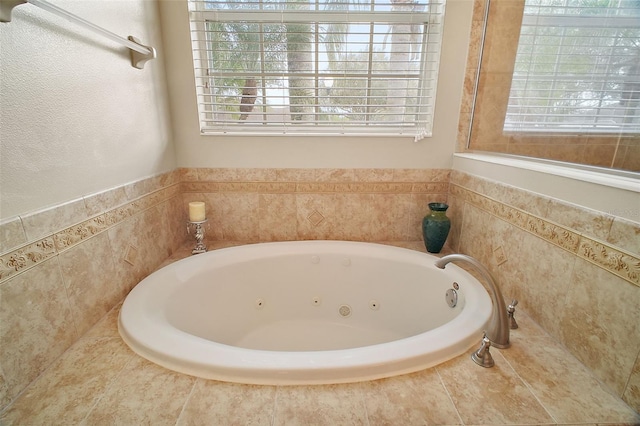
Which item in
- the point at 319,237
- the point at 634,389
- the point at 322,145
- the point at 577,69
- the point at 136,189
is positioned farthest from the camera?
the point at 319,237

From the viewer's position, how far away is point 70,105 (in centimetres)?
90

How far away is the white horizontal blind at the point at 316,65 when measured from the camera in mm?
1519

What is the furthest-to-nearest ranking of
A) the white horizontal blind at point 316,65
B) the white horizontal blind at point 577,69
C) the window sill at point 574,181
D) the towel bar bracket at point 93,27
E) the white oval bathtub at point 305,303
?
the white horizontal blind at point 316,65
the white horizontal blind at point 577,69
the white oval bathtub at point 305,303
the window sill at point 574,181
the towel bar bracket at point 93,27

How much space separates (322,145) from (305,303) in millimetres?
923

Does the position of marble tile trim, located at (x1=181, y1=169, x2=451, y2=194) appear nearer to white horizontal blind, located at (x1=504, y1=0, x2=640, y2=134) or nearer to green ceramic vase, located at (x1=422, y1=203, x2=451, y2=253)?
green ceramic vase, located at (x1=422, y1=203, x2=451, y2=253)

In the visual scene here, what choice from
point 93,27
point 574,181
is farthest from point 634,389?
point 93,27

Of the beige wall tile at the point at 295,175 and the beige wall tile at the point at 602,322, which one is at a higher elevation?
the beige wall tile at the point at 295,175

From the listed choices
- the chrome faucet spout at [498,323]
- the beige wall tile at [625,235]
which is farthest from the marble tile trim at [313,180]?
the beige wall tile at [625,235]

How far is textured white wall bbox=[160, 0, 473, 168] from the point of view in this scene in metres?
1.56

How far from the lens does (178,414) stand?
69 centimetres

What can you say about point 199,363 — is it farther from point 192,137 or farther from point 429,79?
point 429,79

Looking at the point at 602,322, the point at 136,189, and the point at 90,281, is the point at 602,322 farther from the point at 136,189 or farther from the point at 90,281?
the point at 136,189

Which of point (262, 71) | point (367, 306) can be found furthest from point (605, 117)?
point (262, 71)

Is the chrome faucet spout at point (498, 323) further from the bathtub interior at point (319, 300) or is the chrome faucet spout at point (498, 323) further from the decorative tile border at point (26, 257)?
the decorative tile border at point (26, 257)
